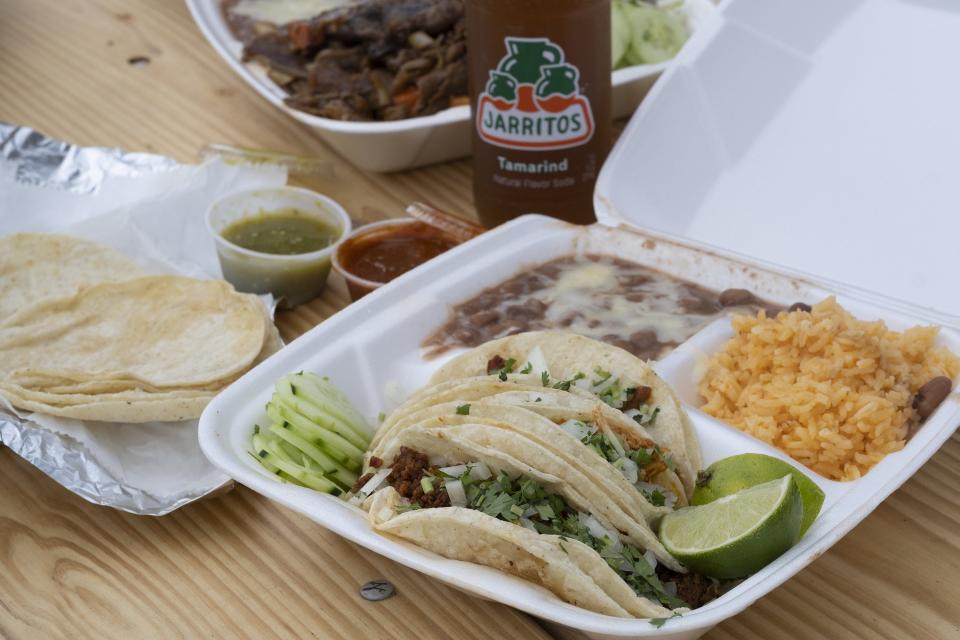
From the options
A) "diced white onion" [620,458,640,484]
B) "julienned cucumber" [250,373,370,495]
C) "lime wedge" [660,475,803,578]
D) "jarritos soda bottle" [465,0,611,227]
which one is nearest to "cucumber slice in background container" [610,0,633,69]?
"jarritos soda bottle" [465,0,611,227]

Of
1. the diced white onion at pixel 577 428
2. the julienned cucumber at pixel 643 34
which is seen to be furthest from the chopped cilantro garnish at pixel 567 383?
the julienned cucumber at pixel 643 34

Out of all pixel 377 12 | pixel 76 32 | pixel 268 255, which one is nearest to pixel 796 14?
pixel 377 12

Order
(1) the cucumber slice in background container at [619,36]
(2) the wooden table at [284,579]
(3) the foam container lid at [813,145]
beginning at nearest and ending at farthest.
→ 1. (2) the wooden table at [284,579]
2. (3) the foam container lid at [813,145]
3. (1) the cucumber slice in background container at [619,36]

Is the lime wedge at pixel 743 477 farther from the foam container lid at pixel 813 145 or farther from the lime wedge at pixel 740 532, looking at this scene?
the foam container lid at pixel 813 145

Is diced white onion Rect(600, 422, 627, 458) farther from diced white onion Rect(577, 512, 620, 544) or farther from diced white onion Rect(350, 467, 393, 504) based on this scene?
diced white onion Rect(350, 467, 393, 504)

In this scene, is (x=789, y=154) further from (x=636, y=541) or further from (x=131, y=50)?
(x=131, y=50)

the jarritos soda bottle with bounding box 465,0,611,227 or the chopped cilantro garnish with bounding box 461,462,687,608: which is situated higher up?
the jarritos soda bottle with bounding box 465,0,611,227
